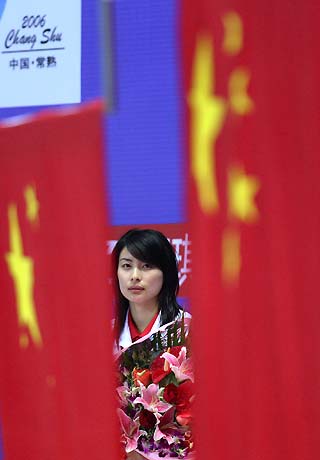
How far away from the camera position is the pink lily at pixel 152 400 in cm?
149

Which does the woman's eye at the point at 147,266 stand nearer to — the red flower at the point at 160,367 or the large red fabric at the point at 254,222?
the red flower at the point at 160,367

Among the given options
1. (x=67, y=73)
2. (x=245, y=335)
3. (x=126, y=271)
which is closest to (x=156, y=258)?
(x=126, y=271)

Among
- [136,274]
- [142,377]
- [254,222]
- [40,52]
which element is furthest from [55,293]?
[40,52]

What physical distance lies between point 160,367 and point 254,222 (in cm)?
65

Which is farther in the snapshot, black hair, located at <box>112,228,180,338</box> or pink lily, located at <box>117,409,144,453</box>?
black hair, located at <box>112,228,180,338</box>

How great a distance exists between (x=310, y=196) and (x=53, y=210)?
1.24 feet

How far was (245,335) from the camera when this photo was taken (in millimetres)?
952

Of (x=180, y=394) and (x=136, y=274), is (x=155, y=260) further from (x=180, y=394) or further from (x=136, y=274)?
(x=180, y=394)

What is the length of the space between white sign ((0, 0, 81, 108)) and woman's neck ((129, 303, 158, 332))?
1.06m

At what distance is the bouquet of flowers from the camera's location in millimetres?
1490

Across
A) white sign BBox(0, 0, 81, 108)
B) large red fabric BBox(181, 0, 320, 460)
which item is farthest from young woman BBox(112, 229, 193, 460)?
white sign BBox(0, 0, 81, 108)

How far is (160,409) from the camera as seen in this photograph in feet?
4.87

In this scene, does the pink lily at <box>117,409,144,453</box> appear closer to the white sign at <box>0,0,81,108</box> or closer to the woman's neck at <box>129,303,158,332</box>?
the woman's neck at <box>129,303,158,332</box>

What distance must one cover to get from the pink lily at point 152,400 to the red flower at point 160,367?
0.02m
